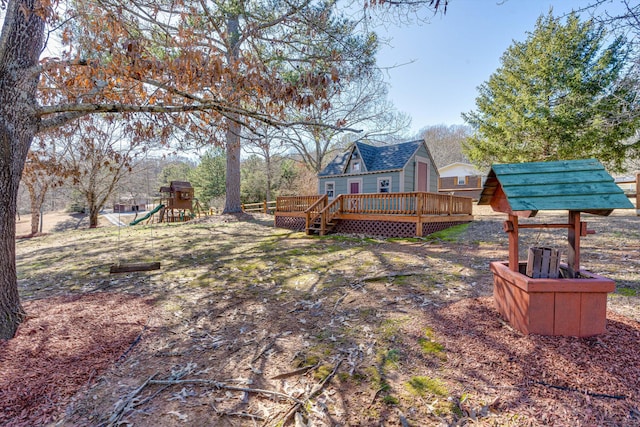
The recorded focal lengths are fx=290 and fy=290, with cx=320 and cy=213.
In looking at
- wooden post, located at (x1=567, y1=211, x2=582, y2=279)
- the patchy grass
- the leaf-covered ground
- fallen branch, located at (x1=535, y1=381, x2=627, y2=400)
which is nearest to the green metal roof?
wooden post, located at (x1=567, y1=211, x2=582, y2=279)

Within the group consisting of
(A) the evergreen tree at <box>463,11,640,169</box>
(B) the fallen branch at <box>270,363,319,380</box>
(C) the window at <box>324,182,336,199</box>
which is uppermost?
(A) the evergreen tree at <box>463,11,640,169</box>

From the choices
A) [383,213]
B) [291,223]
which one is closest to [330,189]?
[291,223]

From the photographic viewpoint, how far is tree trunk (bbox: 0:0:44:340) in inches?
121

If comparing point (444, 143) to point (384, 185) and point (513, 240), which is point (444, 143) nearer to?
point (384, 185)

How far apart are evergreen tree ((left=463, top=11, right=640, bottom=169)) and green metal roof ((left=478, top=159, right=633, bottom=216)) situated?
13.9m

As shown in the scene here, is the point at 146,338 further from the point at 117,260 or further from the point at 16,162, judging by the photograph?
the point at 117,260

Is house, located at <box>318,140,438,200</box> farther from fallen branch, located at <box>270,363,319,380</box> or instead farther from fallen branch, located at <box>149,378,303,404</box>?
fallen branch, located at <box>149,378,303,404</box>

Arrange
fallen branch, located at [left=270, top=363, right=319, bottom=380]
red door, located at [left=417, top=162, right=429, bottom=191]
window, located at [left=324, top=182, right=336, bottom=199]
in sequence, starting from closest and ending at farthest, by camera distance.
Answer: fallen branch, located at [left=270, top=363, right=319, bottom=380], red door, located at [left=417, top=162, right=429, bottom=191], window, located at [left=324, top=182, right=336, bottom=199]

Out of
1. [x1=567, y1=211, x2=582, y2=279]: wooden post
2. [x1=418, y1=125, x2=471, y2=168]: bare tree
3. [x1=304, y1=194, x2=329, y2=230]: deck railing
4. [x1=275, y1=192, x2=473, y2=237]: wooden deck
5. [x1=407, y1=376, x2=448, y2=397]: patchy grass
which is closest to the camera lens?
[x1=407, y1=376, x2=448, y2=397]: patchy grass

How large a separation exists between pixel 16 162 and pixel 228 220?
38.1 feet

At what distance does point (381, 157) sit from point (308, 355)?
1414 centimetres

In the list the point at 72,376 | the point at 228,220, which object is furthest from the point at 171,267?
the point at 228,220

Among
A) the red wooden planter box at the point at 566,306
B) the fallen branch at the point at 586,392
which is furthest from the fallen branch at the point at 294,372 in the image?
the red wooden planter box at the point at 566,306

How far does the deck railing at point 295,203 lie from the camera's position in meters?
12.5
